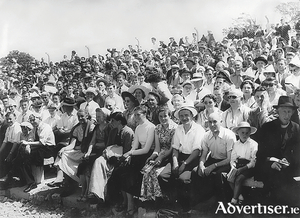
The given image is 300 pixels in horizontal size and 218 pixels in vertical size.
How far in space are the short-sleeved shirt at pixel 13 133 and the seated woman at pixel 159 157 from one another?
11.2 feet

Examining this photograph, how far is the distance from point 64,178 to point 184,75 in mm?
3721

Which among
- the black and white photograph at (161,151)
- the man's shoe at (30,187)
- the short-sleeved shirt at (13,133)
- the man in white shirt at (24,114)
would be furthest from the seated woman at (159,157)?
the man in white shirt at (24,114)

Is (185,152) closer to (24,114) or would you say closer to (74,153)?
(74,153)

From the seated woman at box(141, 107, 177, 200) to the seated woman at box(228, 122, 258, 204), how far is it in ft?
3.42

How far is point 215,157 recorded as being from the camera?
4629 mm

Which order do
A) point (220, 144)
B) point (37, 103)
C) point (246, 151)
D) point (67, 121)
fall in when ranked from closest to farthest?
point (246, 151) < point (220, 144) < point (67, 121) < point (37, 103)

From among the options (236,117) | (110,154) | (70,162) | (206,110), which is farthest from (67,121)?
(236,117)

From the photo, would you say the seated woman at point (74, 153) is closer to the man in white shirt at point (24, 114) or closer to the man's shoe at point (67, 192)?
the man's shoe at point (67, 192)

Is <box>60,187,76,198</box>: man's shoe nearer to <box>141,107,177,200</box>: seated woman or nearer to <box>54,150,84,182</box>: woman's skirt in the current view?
<box>54,150,84,182</box>: woman's skirt

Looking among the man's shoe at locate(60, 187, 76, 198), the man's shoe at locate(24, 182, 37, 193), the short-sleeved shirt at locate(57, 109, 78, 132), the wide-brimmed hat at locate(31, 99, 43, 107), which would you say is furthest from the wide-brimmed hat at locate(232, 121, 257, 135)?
the wide-brimmed hat at locate(31, 99, 43, 107)

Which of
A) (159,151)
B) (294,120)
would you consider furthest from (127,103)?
(294,120)

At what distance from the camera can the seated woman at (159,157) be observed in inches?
190

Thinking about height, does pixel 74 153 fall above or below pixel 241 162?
above

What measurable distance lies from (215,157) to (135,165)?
1290 mm
